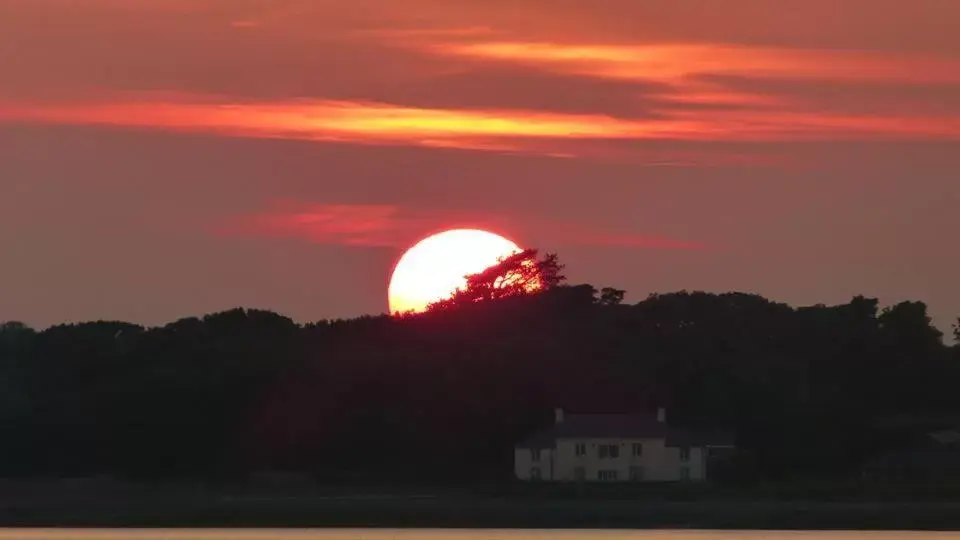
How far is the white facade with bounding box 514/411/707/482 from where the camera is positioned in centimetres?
5503

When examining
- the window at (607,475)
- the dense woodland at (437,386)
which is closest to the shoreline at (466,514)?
the dense woodland at (437,386)

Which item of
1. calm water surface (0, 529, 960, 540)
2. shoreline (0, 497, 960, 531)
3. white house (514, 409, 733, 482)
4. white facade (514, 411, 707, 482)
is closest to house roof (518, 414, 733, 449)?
white house (514, 409, 733, 482)

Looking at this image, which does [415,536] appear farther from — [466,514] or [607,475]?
[607,475]

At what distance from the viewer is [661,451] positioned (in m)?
56.6

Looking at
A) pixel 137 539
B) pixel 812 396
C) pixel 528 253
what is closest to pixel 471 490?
pixel 812 396

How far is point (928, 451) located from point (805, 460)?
3.72 m

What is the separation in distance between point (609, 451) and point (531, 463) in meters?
3.56

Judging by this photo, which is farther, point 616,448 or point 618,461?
point 618,461

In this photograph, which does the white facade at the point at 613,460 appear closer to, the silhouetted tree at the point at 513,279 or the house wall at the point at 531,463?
the house wall at the point at 531,463

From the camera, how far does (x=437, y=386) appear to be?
186 ft

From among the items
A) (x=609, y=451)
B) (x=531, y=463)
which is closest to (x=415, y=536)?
(x=531, y=463)

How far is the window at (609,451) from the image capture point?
2253 inches

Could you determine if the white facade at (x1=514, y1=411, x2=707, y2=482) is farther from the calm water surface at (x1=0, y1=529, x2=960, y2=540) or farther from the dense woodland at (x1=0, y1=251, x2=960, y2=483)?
the calm water surface at (x1=0, y1=529, x2=960, y2=540)

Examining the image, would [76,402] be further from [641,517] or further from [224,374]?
[641,517]
